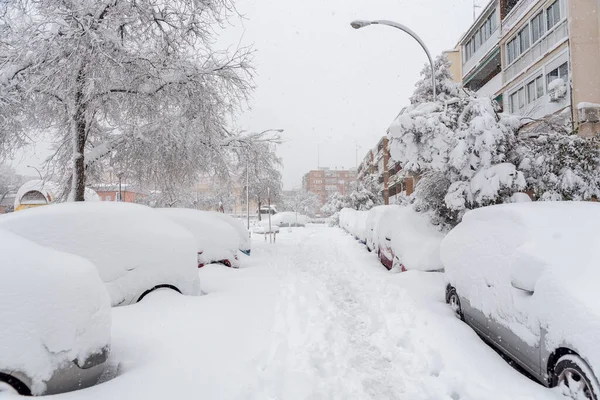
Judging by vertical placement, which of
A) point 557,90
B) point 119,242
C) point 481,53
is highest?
point 481,53

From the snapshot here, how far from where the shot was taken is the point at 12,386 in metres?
2.54

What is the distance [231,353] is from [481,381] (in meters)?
2.61

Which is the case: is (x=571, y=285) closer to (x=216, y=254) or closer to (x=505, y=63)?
(x=216, y=254)

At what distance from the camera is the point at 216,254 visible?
8523 mm

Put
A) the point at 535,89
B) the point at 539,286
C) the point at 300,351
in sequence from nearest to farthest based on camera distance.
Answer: the point at 539,286
the point at 300,351
the point at 535,89

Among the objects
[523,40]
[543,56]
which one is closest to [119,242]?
[543,56]

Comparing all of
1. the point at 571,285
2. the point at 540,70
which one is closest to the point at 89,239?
the point at 571,285

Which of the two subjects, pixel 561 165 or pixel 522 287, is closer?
pixel 522 287

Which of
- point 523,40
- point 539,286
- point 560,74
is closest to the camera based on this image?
point 539,286

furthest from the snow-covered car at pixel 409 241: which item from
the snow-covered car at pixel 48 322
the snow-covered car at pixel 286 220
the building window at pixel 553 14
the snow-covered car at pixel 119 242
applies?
the snow-covered car at pixel 286 220

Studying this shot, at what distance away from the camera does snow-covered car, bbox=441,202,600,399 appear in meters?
2.88

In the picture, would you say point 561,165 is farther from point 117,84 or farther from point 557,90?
point 117,84

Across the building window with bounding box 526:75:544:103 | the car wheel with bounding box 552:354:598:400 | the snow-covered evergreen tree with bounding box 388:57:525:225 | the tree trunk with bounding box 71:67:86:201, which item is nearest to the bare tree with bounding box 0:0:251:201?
the tree trunk with bounding box 71:67:86:201

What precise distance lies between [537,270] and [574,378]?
90 cm
